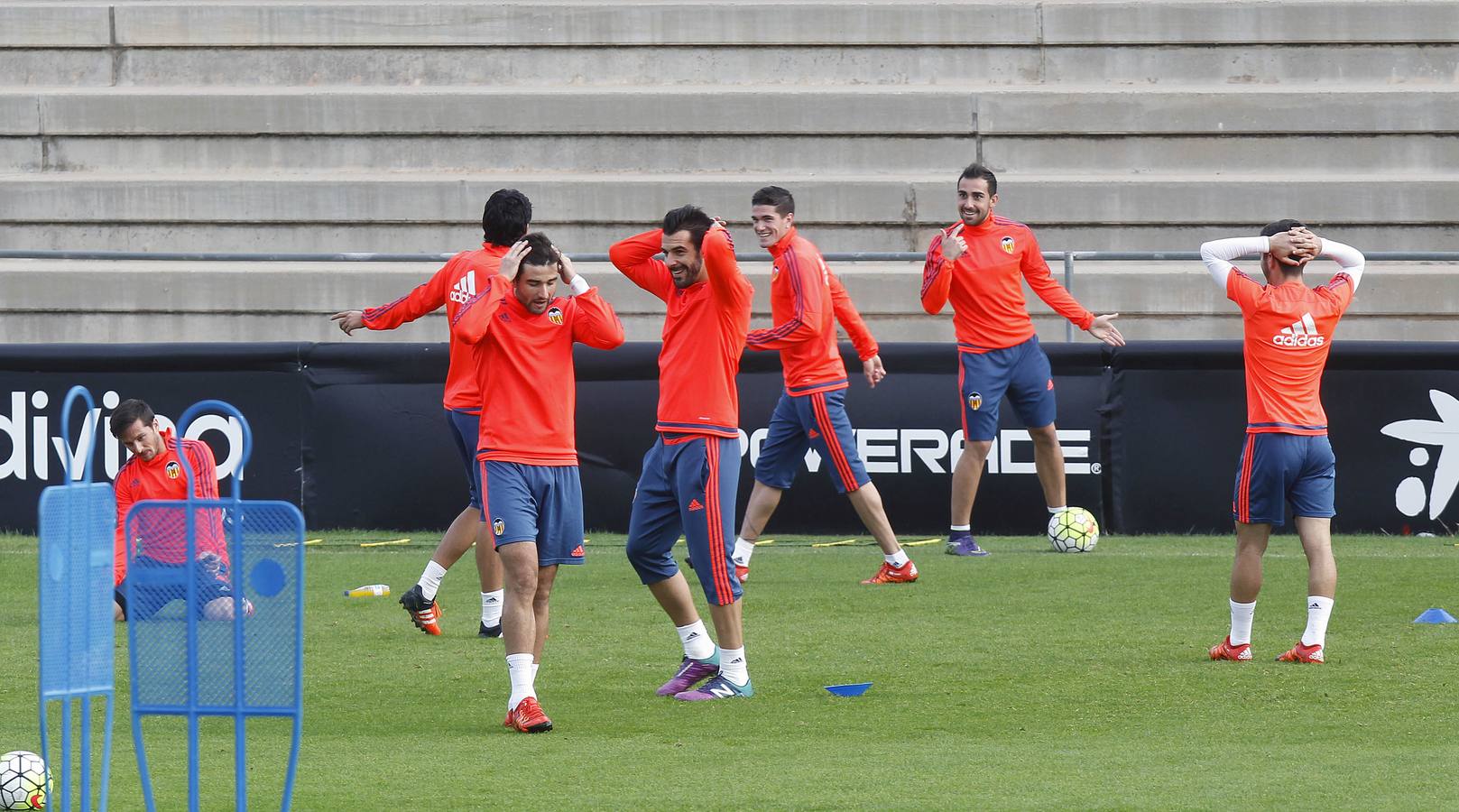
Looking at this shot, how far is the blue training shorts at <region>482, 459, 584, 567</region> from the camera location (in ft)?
22.4

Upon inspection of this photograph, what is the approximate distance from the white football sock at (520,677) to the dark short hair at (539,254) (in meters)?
1.37

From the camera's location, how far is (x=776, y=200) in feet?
31.4

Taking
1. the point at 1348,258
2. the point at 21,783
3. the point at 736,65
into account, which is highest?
the point at 736,65

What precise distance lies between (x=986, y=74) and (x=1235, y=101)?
2.41 metres

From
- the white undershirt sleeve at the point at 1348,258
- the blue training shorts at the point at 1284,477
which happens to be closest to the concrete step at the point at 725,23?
the white undershirt sleeve at the point at 1348,258

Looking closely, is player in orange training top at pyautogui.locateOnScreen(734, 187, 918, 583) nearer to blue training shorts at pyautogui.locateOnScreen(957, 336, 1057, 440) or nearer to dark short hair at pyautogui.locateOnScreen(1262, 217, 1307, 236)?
blue training shorts at pyautogui.locateOnScreen(957, 336, 1057, 440)

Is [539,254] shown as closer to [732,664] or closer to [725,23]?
[732,664]

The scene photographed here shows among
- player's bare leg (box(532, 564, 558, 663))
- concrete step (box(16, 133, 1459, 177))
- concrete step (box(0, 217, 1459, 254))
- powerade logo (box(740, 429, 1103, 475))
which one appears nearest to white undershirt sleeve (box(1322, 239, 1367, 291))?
player's bare leg (box(532, 564, 558, 663))

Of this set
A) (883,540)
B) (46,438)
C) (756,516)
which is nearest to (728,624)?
(883,540)

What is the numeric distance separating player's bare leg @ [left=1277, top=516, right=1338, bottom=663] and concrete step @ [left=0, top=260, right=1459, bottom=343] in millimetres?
9236

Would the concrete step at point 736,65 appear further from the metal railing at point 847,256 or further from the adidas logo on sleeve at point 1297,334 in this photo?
the adidas logo on sleeve at point 1297,334

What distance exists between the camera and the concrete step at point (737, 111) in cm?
1805

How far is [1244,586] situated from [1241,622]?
0.15 metres

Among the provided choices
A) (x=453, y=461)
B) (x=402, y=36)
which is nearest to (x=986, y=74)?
(x=402, y=36)
